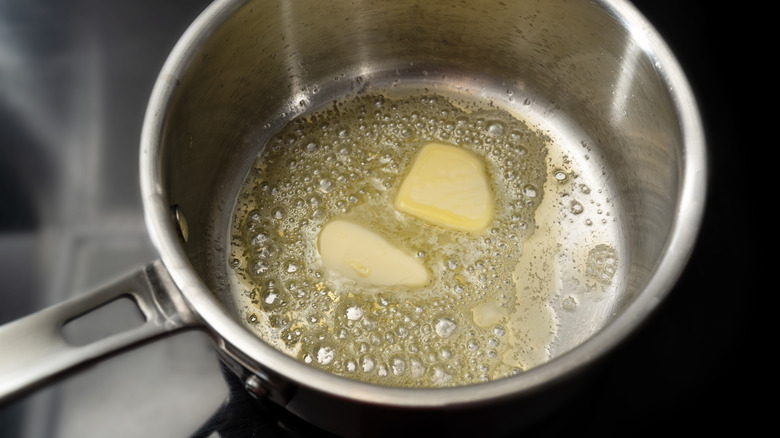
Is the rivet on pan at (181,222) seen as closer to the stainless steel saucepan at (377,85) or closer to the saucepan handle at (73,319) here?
the stainless steel saucepan at (377,85)

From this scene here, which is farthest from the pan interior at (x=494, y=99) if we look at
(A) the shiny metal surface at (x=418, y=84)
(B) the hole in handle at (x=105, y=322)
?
(B) the hole in handle at (x=105, y=322)

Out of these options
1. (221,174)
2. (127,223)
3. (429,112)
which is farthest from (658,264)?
(127,223)

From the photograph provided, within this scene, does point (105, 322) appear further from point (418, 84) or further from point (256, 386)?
point (418, 84)

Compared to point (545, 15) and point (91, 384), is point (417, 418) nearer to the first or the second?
point (91, 384)

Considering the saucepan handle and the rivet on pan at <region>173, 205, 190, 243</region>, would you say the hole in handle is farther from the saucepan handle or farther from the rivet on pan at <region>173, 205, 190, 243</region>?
the saucepan handle

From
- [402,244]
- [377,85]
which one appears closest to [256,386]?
[402,244]

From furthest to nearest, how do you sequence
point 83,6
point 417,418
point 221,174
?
point 83,6, point 221,174, point 417,418
